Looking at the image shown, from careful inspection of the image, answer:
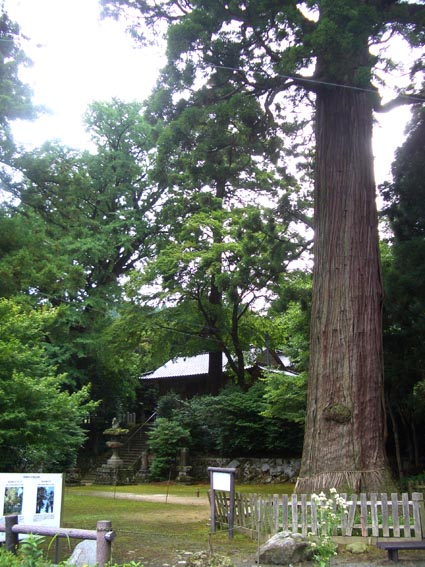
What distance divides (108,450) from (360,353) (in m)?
21.6

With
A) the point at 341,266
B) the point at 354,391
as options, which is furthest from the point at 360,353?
the point at 341,266

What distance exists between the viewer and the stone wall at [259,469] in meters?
21.3

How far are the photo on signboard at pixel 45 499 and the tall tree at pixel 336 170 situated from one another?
159 inches

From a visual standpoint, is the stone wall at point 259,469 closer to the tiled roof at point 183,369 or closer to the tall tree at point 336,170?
the tiled roof at point 183,369

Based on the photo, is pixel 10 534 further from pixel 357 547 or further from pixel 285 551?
pixel 357 547

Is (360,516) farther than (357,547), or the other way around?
(360,516)

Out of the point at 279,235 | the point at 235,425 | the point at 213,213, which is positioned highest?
the point at 213,213

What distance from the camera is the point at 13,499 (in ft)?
21.3

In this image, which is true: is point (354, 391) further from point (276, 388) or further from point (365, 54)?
point (276, 388)

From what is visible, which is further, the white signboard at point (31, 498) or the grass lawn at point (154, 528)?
the grass lawn at point (154, 528)

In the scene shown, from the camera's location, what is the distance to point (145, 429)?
29.2 metres

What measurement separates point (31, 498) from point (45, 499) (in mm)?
185

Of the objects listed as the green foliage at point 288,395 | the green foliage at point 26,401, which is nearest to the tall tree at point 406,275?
the green foliage at point 288,395

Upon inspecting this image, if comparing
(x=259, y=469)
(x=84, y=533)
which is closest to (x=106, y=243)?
(x=259, y=469)
